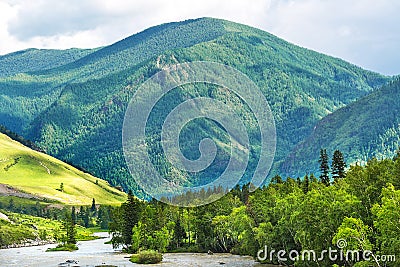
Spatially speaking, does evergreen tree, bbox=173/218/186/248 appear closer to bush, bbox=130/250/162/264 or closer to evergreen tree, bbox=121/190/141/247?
evergreen tree, bbox=121/190/141/247

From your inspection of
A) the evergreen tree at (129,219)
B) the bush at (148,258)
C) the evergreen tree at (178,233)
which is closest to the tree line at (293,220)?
the evergreen tree at (178,233)

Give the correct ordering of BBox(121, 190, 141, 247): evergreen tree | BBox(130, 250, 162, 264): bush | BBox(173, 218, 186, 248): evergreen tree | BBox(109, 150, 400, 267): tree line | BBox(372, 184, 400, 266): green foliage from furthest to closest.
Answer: BBox(173, 218, 186, 248): evergreen tree
BBox(121, 190, 141, 247): evergreen tree
BBox(130, 250, 162, 264): bush
BBox(109, 150, 400, 267): tree line
BBox(372, 184, 400, 266): green foliage

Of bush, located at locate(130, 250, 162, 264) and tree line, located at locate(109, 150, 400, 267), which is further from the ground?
tree line, located at locate(109, 150, 400, 267)

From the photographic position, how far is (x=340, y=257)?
79.1 metres

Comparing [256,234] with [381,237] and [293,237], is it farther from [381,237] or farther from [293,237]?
[381,237]

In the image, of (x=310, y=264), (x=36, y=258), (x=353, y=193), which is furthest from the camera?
(x=36, y=258)

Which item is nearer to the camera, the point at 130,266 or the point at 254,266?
the point at 254,266

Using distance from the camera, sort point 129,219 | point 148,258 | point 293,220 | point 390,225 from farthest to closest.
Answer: point 129,219 → point 148,258 → point 293,220 → point 390,225

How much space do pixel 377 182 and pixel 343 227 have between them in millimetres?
17006

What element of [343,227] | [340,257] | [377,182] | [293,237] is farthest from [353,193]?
[293,237]

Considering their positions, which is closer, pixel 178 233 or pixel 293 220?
pixel 293 220

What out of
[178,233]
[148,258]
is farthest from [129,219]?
[148,258]

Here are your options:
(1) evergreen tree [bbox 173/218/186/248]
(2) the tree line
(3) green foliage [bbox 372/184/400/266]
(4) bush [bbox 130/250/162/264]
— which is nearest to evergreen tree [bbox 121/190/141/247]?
(2) the tree line

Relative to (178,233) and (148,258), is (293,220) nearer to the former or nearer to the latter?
(148,258)
